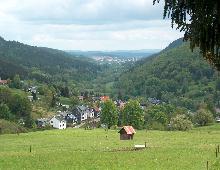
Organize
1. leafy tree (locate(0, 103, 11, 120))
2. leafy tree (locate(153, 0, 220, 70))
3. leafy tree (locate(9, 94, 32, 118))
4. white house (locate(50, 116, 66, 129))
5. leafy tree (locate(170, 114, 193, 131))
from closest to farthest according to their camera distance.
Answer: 1. leafy tree (locate(153, 0, 220, 70))
2. leafy tree (locate(170, 114, 193, 131))
3. leafy tree (locate(0, 103, 11, 120))
4. leafy tree (locate(9, 94, 32, 118))
5. white house (locate(50, 116, 66, 129))

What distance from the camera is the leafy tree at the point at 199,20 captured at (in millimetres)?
11648

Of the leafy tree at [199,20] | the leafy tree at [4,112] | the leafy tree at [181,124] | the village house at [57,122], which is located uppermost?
the leafy tree at [199,20]

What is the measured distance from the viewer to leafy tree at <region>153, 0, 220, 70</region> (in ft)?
38.2

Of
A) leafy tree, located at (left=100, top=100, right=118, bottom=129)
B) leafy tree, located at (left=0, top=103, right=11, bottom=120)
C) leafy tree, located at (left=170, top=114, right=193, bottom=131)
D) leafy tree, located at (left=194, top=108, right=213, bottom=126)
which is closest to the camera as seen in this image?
leafy tree, located at (left=170, top=114, right=193, bottom=131)

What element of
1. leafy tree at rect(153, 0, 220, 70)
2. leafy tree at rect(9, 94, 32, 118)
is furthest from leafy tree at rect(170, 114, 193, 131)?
leafy tree at rect(153, 0, 220, 70)

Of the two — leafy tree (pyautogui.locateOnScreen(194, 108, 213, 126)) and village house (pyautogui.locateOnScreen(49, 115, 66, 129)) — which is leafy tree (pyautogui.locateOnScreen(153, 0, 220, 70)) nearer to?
leafy tree (pyautogui.locateOnScreen(194, 108, 213, 126))

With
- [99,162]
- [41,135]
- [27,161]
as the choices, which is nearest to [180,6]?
[99,162]

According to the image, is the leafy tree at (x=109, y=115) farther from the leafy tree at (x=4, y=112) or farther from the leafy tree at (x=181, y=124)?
the leafy tree at (x=4, y=112)

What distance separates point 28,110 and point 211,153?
12690 centimetres

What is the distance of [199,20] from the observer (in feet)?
38.8

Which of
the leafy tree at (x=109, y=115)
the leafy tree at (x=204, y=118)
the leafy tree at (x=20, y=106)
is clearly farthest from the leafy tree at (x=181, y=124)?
the leafy tree at (x=20, y=106)

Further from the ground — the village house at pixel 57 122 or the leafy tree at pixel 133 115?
the leafy tree at pixel 133 115

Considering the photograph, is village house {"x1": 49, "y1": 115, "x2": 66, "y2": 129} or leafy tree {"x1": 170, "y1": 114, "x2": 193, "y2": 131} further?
village house {"x1": 49, "y1": 115, "x2": 66, "y2": 129}

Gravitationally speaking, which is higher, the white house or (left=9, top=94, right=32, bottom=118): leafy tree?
(left=9, top=94, right=32, bottom=118): leafy tree
